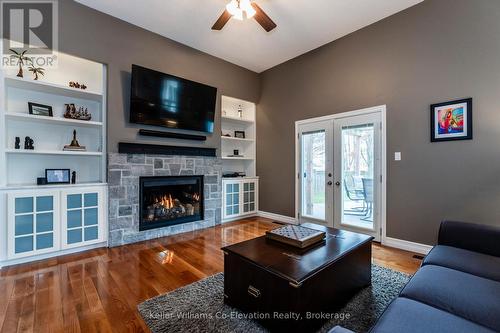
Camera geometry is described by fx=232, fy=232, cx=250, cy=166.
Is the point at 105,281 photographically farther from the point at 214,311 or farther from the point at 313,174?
the point at 313,174

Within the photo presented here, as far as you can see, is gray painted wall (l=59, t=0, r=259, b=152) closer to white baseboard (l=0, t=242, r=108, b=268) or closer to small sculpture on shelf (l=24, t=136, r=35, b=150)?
small sculpture on shelf (l=24, t=136, r=35, b=150)

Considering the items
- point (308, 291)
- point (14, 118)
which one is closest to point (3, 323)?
point (308, 291)

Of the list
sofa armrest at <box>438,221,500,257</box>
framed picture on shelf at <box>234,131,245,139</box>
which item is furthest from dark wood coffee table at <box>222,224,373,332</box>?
framed picture on shelf at <box>234,131,245,139</box>

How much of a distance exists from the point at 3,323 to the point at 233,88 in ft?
14.3

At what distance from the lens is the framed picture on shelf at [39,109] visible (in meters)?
2.93

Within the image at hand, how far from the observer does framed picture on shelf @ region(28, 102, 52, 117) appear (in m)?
2.93

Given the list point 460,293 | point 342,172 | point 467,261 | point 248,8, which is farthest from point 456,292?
point 248,8

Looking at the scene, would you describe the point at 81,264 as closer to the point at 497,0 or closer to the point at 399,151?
the point at 399,151

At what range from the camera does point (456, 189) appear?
109 inches

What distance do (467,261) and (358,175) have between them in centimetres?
204

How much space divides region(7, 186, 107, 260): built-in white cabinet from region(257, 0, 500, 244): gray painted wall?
12.3ft

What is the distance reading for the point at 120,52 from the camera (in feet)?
11.1

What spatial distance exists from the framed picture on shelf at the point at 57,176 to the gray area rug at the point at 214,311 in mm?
2220

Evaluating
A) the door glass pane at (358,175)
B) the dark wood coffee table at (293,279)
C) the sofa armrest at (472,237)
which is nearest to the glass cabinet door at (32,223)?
the dark wood coffee table at (293,279)
